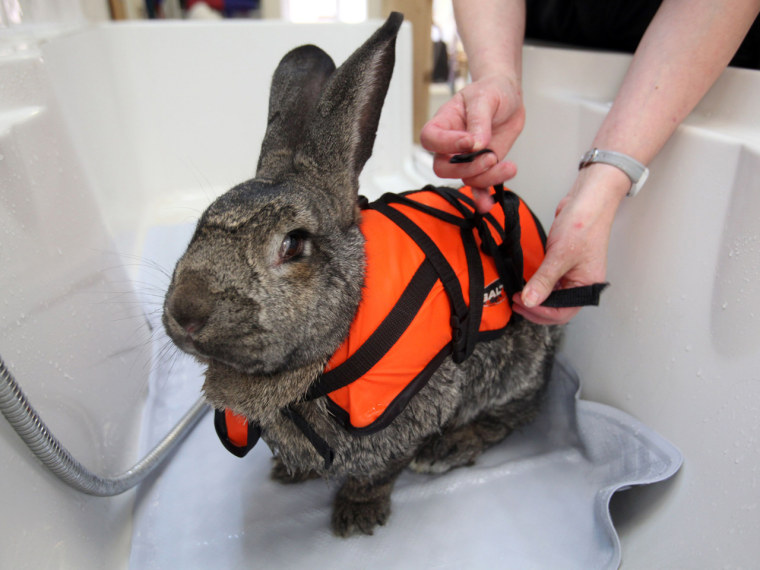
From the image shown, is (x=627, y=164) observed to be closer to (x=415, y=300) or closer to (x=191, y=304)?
(x=415, y=300)

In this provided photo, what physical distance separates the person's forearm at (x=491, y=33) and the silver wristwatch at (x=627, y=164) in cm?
30

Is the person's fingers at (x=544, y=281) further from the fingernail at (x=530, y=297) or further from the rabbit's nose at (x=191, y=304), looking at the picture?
the rabbit's nose at (x=191, y=304)

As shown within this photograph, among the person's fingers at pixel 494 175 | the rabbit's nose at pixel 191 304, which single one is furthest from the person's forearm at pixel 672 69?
the rabbit's nose at pixel 191 304

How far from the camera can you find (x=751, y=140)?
0.95m

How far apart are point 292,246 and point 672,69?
802mm

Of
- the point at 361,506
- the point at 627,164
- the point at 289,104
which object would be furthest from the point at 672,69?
the point at 361,506

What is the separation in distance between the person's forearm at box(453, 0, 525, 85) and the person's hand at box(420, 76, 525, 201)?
10cm

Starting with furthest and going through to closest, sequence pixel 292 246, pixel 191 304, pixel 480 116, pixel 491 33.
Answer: pixel 491 33 < pixel 480 116 < pixel 292 246 < pixel 191 304

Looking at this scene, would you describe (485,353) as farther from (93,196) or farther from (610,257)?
(93,196)

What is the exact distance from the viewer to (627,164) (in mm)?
1013

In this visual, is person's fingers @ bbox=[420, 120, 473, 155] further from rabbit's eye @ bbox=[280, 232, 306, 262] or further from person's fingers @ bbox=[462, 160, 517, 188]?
rabbit's eye @ bbox=[280, 232, 306, 262]

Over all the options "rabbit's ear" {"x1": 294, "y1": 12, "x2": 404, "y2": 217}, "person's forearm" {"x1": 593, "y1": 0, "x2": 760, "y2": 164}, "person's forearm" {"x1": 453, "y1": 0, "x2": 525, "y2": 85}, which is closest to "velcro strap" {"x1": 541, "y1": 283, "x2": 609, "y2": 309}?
"person's forearm" {"x1": 593, "y1": 0, "x2": 760, "y2": 164}

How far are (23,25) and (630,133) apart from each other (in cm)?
177

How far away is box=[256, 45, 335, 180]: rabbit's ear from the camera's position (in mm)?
1020
